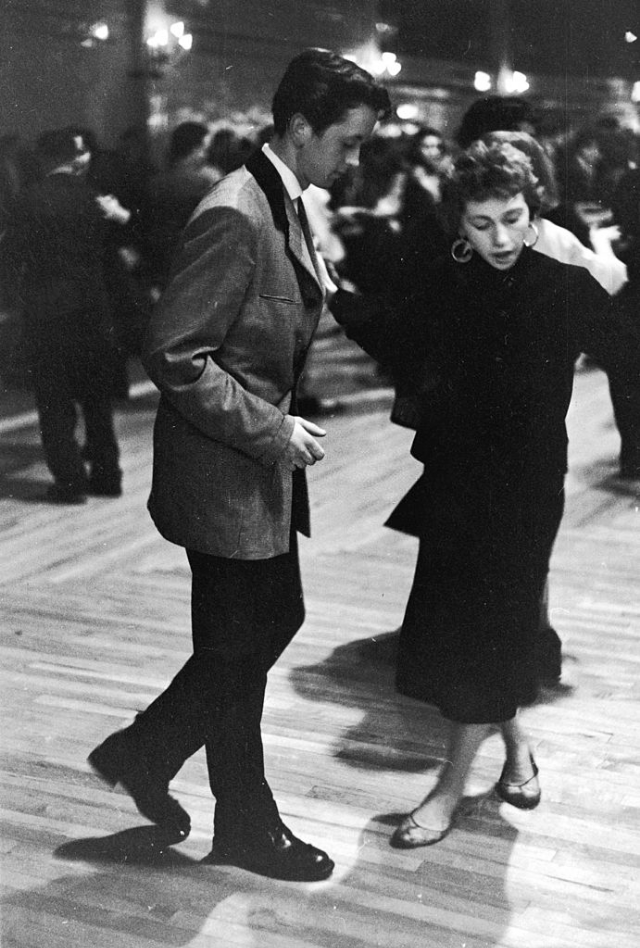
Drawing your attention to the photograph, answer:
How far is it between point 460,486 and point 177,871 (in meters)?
0.96

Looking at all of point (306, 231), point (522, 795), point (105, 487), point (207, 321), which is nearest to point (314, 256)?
point (306, 231)

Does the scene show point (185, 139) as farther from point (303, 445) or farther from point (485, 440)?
point (485, 440)

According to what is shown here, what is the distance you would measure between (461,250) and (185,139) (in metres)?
0.55

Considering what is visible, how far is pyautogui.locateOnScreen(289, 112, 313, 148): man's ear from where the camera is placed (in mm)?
2441


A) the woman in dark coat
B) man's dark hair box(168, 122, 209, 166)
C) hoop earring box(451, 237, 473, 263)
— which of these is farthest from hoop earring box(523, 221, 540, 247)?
man's dark hair box(168, 122, 209, 166)

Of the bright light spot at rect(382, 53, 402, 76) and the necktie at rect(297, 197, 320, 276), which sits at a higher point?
the bright light spot at rect(382, 53, 402, 76)

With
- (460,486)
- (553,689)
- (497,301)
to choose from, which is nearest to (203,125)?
(497,301)

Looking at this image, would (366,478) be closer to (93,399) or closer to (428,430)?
(428,430)

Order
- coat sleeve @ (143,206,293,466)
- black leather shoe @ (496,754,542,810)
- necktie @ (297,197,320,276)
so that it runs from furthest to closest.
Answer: black leather shoe @ (496,754,542,810) < necktie @ (297,197,320,276) < coat sleeve @ (143,206,293,466)

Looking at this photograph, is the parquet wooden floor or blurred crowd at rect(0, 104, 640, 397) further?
the parquet wooden floor

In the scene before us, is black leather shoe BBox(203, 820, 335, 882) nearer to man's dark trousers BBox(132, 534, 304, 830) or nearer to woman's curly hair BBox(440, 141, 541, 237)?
man's dark trousers BBox(132, 534, 304, 830)

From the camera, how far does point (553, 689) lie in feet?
9.73

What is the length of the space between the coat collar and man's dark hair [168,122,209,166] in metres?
0.14

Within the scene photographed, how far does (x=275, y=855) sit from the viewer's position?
9.04 ft
